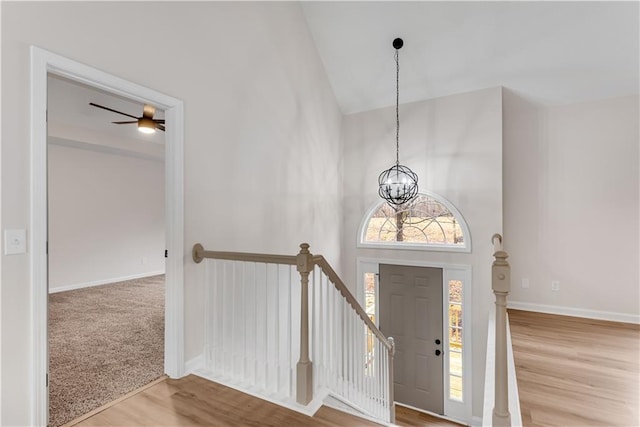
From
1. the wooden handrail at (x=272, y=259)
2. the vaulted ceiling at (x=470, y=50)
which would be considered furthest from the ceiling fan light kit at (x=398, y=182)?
the wooden handrail at (x=272, y=259)

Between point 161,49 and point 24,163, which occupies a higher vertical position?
point 161,49

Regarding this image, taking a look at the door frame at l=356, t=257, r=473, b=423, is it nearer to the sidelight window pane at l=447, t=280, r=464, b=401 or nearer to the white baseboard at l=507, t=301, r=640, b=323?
the sidelight window pane at l=447, t=280, r=464, b=401

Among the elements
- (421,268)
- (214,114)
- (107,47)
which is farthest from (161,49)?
(421,268)

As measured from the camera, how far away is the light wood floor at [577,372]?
7.03 feet

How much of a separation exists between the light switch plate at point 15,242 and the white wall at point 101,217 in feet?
13.7

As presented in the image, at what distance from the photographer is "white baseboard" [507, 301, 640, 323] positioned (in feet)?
13.2

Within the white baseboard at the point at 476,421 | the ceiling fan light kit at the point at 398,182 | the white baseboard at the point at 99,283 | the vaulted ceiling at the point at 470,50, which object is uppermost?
the vaulted ceiling at the point at 470,50

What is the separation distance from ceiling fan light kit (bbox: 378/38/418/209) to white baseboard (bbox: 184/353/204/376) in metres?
2.86

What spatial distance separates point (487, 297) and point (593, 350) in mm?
1262

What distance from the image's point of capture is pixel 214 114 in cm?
281

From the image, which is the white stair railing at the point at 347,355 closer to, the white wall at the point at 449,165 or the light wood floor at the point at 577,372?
the light wood floor at the point at 577,372

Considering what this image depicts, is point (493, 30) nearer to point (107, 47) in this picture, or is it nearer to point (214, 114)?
point (214, 114)

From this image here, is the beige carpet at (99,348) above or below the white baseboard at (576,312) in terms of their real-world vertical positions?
above

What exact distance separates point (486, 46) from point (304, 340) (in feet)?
13.3
